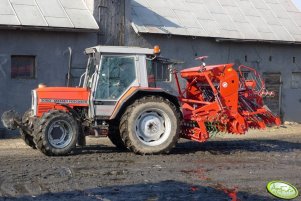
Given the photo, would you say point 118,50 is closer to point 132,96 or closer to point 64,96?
point 132,96

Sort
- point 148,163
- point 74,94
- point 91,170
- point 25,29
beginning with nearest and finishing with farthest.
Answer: point 91,170 → point 148,163 → point 74,94 → point 25,29

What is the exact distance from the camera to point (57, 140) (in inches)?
423

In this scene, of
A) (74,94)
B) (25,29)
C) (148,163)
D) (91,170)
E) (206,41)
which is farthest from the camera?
(206,41)

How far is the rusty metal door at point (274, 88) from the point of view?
2094 cm

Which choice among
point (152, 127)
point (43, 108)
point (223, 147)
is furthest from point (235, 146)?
point (43, 108)

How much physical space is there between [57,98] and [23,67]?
511 centimetres

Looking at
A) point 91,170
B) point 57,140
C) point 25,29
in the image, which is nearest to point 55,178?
point 91,170

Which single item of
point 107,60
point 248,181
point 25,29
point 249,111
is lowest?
point 248,181

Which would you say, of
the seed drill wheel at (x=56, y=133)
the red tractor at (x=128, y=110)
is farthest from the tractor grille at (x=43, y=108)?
the seed drill wheel at (x=56, y=133)

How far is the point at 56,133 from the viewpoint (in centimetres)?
1067

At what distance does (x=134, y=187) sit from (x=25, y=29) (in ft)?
28.5

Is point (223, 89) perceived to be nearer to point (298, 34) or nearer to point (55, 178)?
point (55, 178)

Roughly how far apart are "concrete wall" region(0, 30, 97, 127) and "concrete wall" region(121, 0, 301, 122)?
1.94 meters

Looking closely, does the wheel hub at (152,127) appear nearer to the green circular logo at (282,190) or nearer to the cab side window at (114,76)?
the cab side window at (114,76)
